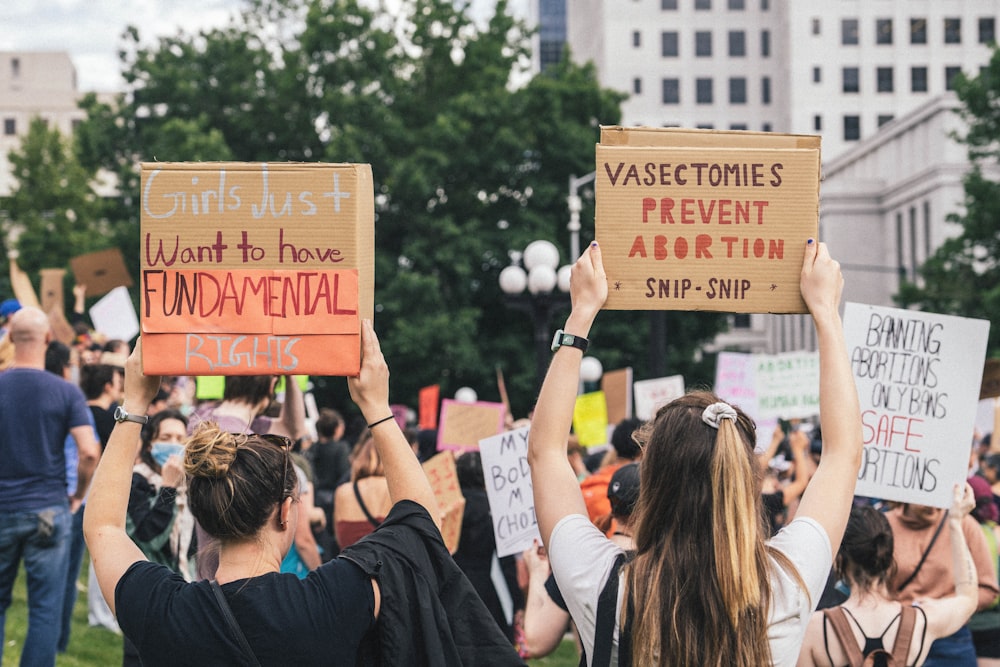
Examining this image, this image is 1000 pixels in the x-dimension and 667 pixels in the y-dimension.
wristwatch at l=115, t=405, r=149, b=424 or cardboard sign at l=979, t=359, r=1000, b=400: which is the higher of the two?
wristwatch at l=115, t=405, r=149, b=424

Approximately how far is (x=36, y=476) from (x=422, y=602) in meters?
3.75

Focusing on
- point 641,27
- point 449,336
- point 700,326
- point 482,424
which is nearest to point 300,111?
point 449,336

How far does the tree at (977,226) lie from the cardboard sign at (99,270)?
82.1 ft

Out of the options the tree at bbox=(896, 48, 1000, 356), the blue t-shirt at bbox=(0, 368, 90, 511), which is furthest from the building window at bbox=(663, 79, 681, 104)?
the blue t-shirt at bbox=(0, 368, 90, 511)

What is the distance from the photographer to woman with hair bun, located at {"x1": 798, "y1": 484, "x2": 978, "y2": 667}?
13.8ft

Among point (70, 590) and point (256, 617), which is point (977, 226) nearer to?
point (70, 590)

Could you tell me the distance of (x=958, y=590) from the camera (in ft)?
15.5

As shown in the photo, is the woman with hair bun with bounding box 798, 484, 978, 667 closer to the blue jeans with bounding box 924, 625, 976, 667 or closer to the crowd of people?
the blue jeans with bounding box 924, 625, 976, 667

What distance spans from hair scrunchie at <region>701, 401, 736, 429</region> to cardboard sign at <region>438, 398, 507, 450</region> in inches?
272

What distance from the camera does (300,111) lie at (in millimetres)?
33344

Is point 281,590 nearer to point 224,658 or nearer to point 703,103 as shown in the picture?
point 224,658

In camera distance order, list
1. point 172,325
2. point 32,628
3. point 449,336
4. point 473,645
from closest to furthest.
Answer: point 473,645
point 172,325
point 32,628
point 449,336

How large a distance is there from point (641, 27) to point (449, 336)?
5985 centimetres

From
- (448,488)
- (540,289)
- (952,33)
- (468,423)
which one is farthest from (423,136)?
(952,33)
